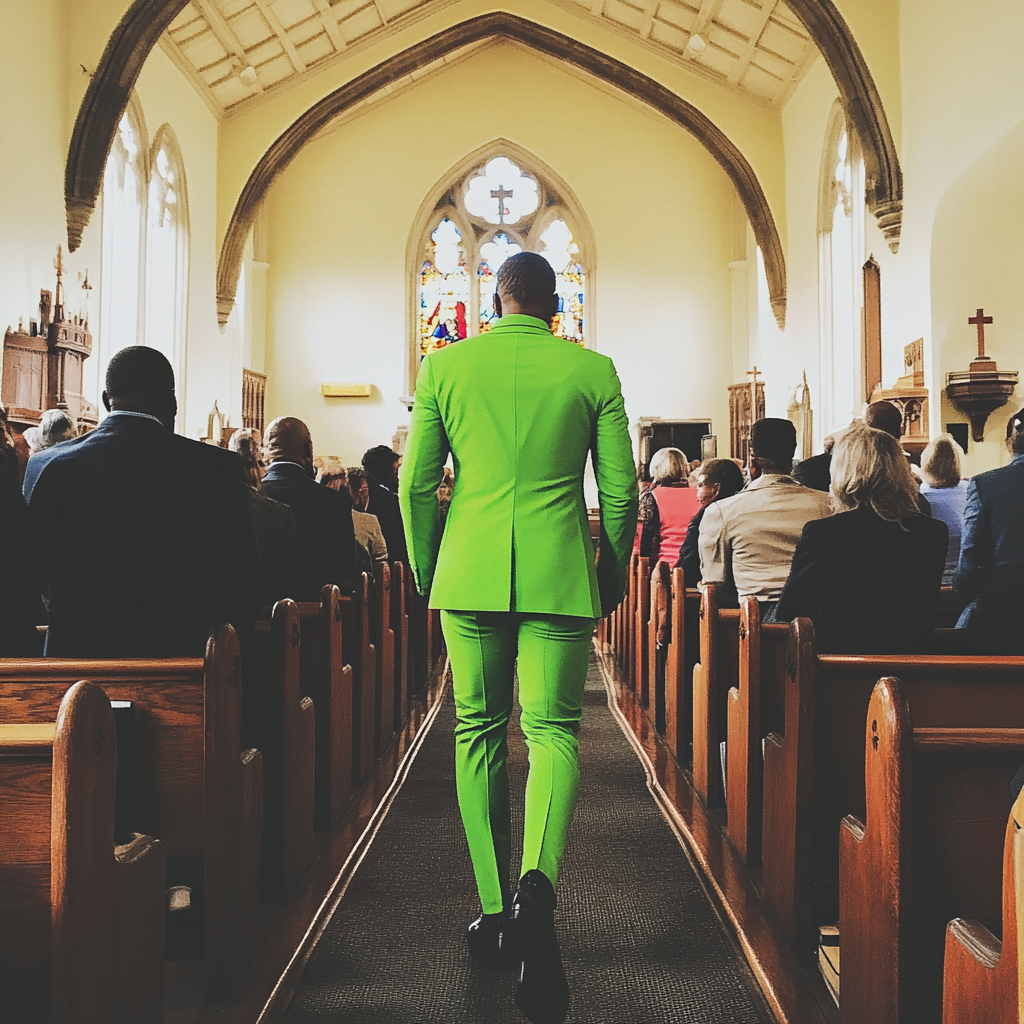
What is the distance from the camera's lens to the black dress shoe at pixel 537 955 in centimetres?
182

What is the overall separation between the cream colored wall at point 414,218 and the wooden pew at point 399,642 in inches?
394

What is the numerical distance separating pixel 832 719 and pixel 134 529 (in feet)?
4.90

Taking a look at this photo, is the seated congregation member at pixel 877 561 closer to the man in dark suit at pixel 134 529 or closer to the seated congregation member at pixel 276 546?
the man in dark suit at pixel 134 529

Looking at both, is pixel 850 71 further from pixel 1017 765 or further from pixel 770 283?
pixel 1017 765

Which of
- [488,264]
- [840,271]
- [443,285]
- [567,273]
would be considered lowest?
[840,271]

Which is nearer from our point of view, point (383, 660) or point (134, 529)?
point (134, 529)

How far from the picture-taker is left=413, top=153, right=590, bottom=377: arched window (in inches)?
607

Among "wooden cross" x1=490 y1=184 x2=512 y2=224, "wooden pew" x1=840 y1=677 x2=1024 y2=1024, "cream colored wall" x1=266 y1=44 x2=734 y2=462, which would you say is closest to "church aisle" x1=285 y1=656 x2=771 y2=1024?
"wooden pew" x1=840 y1=677 x2=1024 y2=1024

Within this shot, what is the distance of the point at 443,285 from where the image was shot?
51.4 ft

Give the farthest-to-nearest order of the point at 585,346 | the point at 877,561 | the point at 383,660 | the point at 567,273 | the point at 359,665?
the point at 567,273
the point at 585,346
the point at 383,660
the point at 359,665
the point at 877,561

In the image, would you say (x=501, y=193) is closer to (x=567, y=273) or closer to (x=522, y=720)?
(x=567, y=273)


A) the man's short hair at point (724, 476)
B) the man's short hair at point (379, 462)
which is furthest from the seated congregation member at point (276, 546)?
the man's short hair at point (379, 462)

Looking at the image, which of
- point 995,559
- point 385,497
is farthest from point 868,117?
point 995,559

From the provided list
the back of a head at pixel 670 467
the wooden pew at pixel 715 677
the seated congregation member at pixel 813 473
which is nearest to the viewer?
the wooden pew at pixel 715 677
